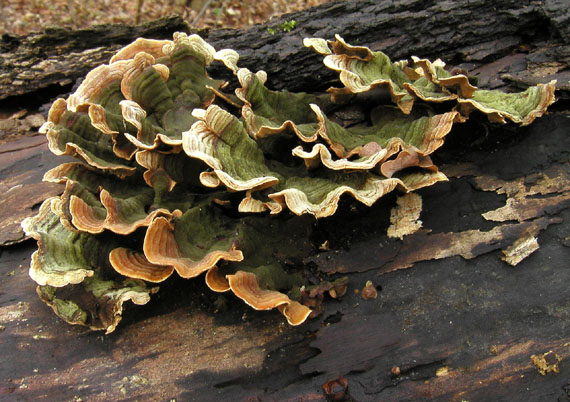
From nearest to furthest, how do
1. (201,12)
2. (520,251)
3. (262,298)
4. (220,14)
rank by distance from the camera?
(262,298) → (520,251) → (201,12) → (220,14)

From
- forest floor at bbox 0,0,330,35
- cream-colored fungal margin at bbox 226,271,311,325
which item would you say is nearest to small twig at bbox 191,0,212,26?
forest floor at bbox 0,0,330,35

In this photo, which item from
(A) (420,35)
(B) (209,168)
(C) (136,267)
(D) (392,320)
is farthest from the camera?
(A) (420,35)

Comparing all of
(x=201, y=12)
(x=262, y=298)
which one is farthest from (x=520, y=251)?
(x=201, y=12)

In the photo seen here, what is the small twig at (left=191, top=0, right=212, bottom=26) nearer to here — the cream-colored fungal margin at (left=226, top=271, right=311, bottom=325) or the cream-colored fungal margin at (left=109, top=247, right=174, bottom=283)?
the cream-colored fungal margin at (left=109, top=247, right=174, bottom=283)

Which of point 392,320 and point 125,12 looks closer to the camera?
point 392,320

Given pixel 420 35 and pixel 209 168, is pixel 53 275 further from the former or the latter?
pixel 420 35

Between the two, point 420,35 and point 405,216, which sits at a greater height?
point 420,35

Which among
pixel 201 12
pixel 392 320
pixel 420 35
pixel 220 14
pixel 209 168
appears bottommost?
pixel 392 320
